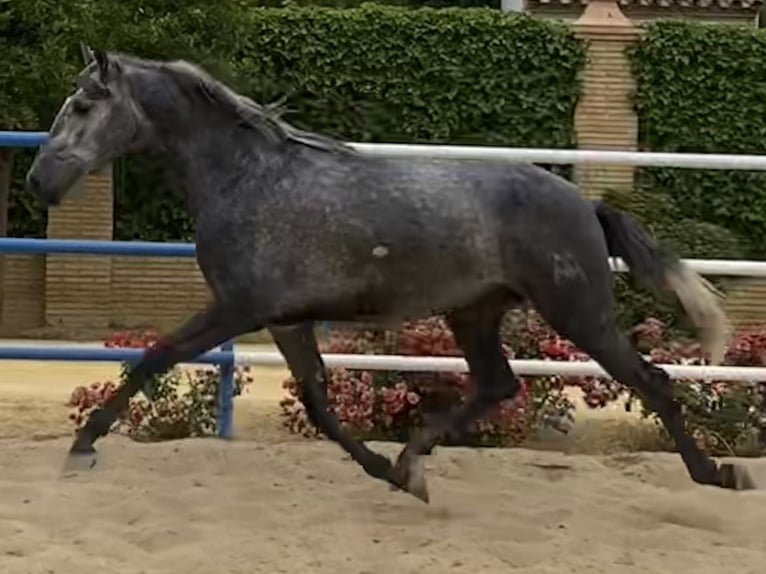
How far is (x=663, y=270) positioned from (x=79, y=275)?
1100cm

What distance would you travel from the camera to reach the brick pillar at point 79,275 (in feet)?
48.8

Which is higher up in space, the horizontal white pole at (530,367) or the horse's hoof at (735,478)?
the horizontal white pole at (530,367)

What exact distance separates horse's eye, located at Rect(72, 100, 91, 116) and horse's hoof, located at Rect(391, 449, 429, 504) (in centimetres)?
169

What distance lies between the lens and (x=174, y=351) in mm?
4809

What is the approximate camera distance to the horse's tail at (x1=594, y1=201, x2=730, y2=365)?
527 centimetres

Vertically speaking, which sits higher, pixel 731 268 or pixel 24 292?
pixel 731 268

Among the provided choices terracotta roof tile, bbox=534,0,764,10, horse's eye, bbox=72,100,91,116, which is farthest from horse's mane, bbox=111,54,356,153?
terracotta roof tile, bbox=534,0,764,10

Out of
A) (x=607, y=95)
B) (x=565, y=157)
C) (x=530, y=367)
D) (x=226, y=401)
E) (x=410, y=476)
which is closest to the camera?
(x=410, y=476)

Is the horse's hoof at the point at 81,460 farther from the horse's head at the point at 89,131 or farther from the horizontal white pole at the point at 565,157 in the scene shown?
the horizontal white pole at the point at 565,157

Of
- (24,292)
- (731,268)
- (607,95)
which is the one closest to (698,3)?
(607,95)

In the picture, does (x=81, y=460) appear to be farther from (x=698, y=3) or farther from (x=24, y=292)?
(x=698, y=3)

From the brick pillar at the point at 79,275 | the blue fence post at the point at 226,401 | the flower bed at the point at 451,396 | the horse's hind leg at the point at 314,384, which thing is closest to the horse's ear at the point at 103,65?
the horse's hind leg at the point at 314,384

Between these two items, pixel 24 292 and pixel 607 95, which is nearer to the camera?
pixel 24 292

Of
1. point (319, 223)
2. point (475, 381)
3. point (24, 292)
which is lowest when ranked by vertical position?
point (24, 292)
